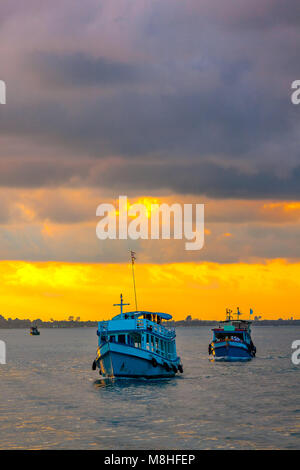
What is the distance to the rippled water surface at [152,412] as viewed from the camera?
1711 inches

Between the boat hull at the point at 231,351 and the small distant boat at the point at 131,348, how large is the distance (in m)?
36.7

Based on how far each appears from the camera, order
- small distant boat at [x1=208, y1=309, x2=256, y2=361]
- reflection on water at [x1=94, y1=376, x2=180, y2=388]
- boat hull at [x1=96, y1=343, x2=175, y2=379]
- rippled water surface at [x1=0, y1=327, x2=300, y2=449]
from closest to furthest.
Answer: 1. rippled water surface at [x1=0, y1=327, x2=300, y2=449]
2. boat hull at [x1=96, y1=343, x2=175, y2=379]
3. reflection on water at [x1=94, y1=376, x2=180, y2=388]
4. small distant boat at [x1=208, y1=309, x2=256, y2=361]

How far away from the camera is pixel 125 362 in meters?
71.5

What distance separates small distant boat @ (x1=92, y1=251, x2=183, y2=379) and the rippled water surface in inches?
58.3

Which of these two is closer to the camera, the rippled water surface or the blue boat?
the rippled water surface

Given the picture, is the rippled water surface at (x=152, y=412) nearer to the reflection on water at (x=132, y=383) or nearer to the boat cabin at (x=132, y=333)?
the reflection on water at (x=132, y=383)

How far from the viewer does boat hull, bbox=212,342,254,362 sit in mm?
113500

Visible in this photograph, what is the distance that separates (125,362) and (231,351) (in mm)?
46586

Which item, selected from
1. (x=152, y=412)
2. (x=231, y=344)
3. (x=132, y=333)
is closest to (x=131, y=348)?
(x=132, y=333)

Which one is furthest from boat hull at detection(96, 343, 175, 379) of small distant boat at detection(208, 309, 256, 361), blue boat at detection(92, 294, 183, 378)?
small distant boat at detection(208, 309, 256, 361)

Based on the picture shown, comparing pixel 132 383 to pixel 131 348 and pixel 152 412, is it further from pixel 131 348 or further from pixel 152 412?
pixel 152 412

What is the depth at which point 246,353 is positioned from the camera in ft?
385

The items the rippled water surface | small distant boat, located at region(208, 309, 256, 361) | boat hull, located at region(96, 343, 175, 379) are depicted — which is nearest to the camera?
the rippled water surface

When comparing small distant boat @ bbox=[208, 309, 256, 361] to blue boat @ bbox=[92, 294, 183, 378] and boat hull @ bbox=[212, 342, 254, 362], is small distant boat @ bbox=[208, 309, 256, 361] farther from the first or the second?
blue boat @ bbox=[92, 294, 183, 378]
